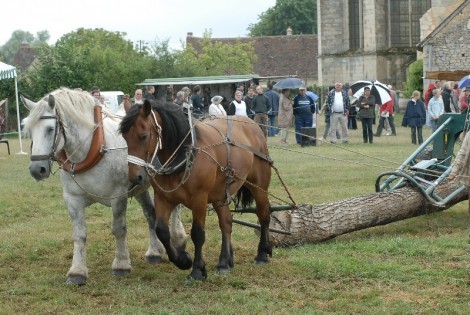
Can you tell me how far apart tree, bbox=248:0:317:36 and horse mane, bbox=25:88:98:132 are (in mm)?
88935

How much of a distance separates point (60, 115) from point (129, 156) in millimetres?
934

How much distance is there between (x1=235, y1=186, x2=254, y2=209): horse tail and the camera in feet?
35.9

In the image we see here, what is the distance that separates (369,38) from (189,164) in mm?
47536

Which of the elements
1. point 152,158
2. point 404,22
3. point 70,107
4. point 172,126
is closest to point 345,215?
point 172,126

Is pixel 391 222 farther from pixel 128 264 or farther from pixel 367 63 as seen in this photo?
pixel 367 63

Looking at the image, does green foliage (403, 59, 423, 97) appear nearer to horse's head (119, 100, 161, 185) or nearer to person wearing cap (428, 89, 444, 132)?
person wearing cap (428, 89, 444, 132)

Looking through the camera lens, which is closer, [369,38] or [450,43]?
[450,43]

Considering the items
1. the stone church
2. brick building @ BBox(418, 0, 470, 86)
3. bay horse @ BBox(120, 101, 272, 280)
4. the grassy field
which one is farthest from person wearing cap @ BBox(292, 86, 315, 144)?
the stone church

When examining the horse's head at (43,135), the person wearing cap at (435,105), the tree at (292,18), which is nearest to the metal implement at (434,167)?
the horse's head at (43,135)

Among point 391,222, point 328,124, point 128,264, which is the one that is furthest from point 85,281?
point 328,124

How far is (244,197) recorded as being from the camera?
11023 mm

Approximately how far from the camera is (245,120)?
10836 mm

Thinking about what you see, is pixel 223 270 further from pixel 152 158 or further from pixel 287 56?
pixel 287 56

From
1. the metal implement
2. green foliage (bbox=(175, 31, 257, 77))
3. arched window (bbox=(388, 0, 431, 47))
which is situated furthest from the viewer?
green foliage (bbox=(175, 31, 257, 77))
